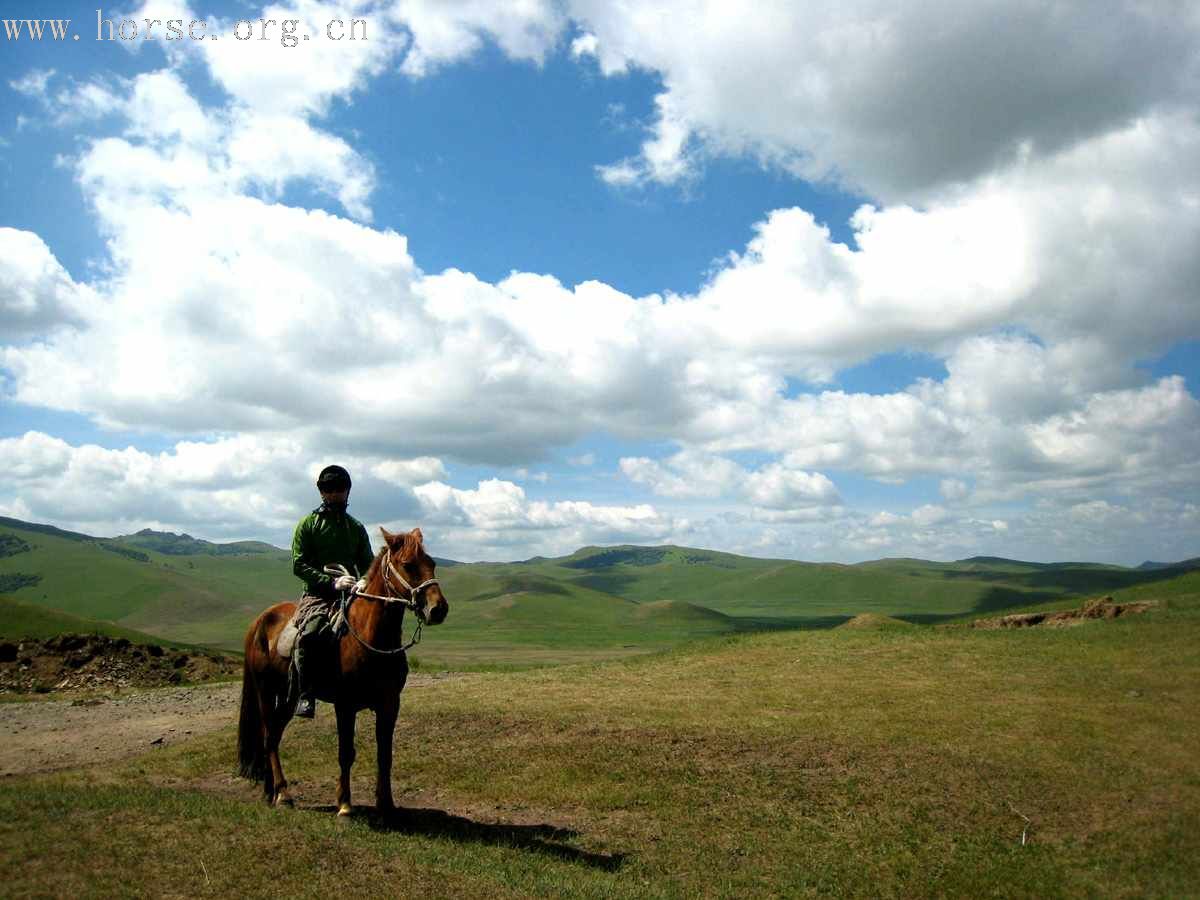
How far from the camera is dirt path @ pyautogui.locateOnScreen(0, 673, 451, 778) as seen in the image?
1687 cm

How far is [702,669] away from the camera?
93.6 feet

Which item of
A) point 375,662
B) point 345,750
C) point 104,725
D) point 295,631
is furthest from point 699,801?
point 104,725

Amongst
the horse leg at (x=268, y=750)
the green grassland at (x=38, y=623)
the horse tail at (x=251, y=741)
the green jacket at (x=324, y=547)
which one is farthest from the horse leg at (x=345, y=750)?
the green grassland at (x=38, y=623)

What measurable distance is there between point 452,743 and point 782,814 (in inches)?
284

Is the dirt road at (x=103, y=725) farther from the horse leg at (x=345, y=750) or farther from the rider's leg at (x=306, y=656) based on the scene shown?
the horse leg at (x=345, y=750)

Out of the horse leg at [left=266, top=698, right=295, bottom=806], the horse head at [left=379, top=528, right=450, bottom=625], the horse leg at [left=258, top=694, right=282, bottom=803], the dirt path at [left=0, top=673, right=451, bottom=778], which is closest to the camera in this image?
the horse head at [left=379, top=528, right=450, bottom=625]

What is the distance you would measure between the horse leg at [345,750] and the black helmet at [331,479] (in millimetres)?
3202

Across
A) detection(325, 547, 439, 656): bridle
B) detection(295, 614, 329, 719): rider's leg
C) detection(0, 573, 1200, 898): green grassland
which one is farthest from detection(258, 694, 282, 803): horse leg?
detection(325, 547, 439, 656): bridle

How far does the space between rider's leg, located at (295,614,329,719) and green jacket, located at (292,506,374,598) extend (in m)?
0.51

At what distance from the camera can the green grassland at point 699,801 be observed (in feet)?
28.0

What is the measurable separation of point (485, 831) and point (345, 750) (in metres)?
2.33

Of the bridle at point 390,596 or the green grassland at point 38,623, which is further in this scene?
the green grassland at point 38,623

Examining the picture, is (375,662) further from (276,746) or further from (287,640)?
(276,746)

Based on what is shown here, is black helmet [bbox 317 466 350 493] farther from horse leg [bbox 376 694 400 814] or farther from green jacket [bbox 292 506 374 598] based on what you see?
horse leg [bbox 376 694 400 814]
